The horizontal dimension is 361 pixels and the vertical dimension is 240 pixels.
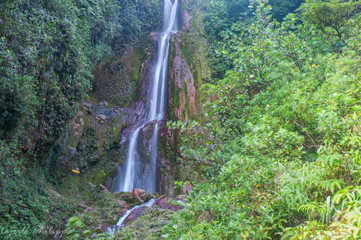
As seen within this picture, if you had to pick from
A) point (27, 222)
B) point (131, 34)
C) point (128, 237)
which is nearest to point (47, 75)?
point (27, 222)

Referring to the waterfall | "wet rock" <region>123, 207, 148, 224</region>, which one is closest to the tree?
the waterfall

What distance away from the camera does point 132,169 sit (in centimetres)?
1306

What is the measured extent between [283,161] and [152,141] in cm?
1096

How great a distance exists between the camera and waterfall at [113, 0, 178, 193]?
12602mm

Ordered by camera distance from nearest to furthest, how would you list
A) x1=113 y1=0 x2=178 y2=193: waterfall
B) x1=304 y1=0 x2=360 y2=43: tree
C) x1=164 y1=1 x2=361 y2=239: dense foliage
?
x1=164 y1=1 x2=361 y2=239: dense foliage < x1=304 y1=0 x2=360 y2=43: tree < x1=113 y1=0 x2=178 y2=193: waterfall

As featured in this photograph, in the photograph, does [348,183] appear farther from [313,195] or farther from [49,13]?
[49,13]

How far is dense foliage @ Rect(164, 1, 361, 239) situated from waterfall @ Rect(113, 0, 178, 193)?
29.8 ft

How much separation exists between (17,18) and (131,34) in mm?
12064

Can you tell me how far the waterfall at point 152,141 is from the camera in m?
12.6

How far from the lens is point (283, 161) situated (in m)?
3.04

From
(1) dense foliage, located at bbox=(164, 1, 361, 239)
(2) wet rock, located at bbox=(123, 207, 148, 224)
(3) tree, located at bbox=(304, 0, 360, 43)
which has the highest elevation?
(3) tree, located at bbox=(304, 0, 360, 43)

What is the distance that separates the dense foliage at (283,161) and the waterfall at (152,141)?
9.08 metres

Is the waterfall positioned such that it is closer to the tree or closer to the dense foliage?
the dense foliage

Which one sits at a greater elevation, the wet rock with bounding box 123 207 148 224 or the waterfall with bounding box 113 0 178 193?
the waterfall with bounding box 113 0 178 193
